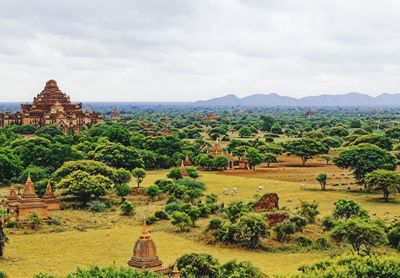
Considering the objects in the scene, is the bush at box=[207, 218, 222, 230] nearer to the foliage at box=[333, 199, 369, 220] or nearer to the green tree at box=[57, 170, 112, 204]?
the foliage at box=[333, 199, 369, 220]

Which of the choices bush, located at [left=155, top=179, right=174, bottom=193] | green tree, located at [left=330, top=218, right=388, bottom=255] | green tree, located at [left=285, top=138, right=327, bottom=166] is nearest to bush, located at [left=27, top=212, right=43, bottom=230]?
bush, located at [left=155, top=179, right=174, bottom=193]

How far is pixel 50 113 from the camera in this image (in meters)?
118

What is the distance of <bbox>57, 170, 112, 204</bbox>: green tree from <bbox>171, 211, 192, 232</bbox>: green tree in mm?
10404

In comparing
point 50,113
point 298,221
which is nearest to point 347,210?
point 298,221

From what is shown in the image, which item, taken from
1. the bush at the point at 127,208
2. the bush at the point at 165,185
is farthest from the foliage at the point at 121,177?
the bush at the point at 127,208

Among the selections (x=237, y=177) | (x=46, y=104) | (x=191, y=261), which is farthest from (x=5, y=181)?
(x=46, y=104)

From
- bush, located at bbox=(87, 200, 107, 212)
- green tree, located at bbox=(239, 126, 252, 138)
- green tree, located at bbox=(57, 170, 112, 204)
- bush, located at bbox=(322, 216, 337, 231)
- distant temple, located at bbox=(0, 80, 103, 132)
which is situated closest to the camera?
bush, located at bbox=(322, 216, 337, 231)

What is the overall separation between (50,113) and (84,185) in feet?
246

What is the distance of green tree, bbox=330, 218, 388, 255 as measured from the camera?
3116cm

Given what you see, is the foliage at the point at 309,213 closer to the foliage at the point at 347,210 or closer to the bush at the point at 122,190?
the foliage at the point at 347,210

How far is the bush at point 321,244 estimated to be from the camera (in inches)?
1368

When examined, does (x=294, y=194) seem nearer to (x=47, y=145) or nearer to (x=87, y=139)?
(x=47, y=145)

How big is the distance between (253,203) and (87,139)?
1890 inches

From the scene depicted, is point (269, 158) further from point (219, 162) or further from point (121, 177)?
point (121, 177)
